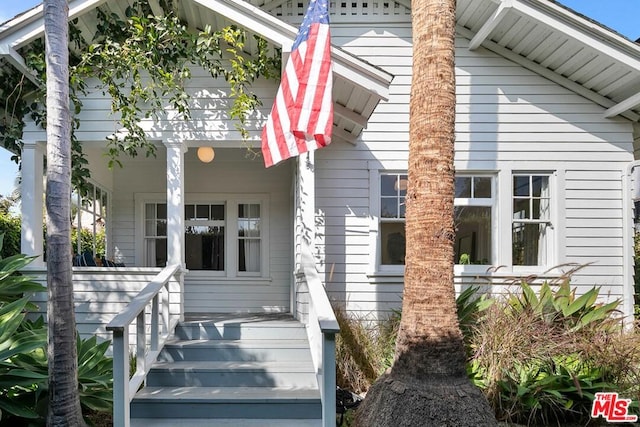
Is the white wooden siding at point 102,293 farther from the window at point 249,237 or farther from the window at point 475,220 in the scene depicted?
the window at point 475,220

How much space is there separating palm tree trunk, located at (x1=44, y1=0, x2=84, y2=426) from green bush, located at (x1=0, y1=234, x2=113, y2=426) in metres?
0.30

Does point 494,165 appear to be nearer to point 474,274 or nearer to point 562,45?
point 474,274

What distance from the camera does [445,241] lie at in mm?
3744

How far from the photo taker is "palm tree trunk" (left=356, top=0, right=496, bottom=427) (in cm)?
362

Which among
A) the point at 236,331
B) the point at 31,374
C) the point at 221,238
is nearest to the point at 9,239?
the point at 221,238

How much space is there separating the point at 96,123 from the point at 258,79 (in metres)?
2.05

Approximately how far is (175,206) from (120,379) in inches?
91.7

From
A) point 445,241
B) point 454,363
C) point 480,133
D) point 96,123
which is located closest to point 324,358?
point 454,363

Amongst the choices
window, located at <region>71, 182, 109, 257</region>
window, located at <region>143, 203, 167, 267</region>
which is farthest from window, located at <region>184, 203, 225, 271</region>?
window, located at <region>71, 182, 109, 257</region>

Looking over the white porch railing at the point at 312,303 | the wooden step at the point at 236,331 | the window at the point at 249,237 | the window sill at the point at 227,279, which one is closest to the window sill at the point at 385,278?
the white porch railing at the point at 312,303

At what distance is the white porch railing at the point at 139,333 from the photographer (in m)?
3.71

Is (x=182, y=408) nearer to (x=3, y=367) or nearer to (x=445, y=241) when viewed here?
(x=3, y=367)

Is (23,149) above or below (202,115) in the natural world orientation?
below

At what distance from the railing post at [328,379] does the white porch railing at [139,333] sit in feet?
5.05
